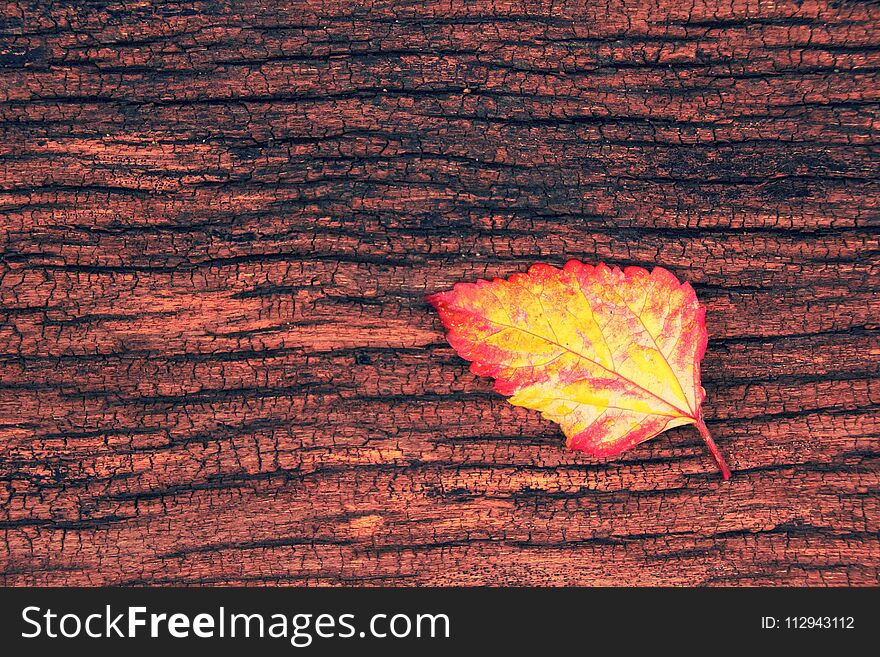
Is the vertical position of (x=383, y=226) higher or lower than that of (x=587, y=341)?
higher

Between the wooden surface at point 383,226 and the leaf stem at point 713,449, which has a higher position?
the wooden surface at point 383,226

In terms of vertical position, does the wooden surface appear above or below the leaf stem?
above

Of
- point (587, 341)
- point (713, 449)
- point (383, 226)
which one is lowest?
point (713, 449)

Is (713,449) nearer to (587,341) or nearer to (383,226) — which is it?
(587,341)

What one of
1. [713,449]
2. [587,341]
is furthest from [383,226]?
[713,449]
